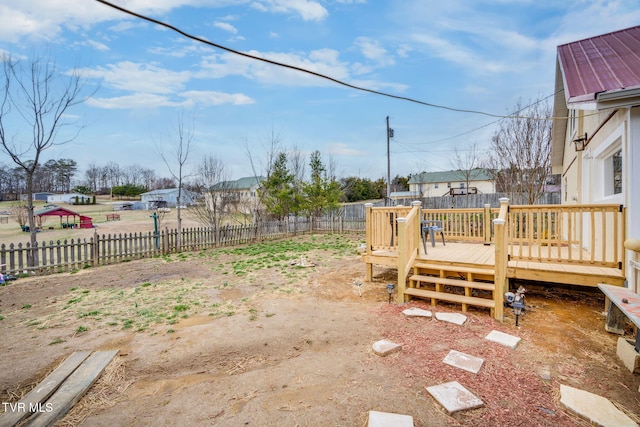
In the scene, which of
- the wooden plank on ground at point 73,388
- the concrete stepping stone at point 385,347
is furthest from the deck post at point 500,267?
the wooden plank on ground at point 73,388

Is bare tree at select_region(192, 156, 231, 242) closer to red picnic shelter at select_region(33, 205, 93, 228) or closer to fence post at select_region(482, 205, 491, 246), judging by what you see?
fence post at select_region(482, 205, 491, 246)

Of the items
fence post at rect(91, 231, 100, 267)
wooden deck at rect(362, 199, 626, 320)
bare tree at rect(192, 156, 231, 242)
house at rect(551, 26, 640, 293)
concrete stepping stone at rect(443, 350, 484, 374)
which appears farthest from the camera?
bare tree at rect(192, 156, 231, 242)

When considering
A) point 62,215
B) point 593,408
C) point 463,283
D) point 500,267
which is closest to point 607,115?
point 500,267

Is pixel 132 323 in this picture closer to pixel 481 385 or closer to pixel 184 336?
pixel 184 336

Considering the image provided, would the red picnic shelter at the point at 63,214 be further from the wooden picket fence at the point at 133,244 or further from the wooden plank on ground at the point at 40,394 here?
the wooden plank on ground at the point at 40,394

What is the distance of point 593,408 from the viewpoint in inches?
94.0

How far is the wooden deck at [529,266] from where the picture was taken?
174 inches

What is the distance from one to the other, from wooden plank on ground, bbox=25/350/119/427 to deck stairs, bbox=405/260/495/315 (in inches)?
167

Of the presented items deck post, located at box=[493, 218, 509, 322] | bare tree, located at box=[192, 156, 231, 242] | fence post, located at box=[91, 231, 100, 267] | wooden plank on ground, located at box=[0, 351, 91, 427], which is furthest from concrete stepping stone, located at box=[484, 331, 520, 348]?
bare tree, located at box=[192, 156, 231, 242]

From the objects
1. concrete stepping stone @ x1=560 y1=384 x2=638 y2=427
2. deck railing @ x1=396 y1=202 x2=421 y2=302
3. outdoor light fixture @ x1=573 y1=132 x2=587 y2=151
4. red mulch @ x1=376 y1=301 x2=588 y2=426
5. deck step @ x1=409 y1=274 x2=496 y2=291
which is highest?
outdoor light fixture @ x1=573 y1=132 x2=587 y2=151

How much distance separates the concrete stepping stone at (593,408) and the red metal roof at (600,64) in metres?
3.43

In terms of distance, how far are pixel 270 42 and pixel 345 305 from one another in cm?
580

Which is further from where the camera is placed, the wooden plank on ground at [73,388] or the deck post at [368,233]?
the deck post at [368,233]

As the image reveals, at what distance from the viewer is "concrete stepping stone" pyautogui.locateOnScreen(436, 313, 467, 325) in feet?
13.8
